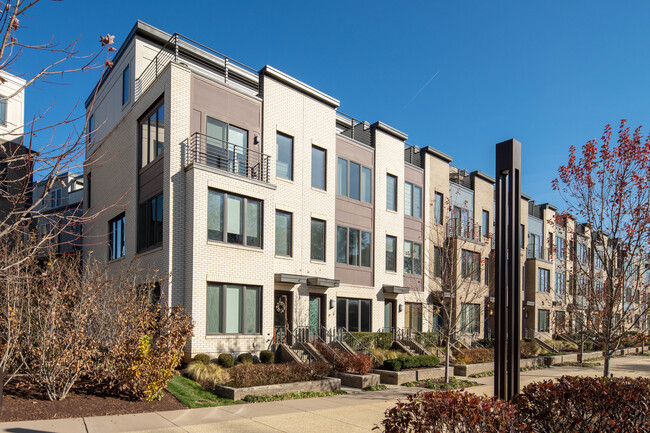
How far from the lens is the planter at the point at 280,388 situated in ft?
42.4

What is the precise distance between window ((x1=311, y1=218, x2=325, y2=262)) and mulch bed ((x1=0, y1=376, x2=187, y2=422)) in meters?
11.2

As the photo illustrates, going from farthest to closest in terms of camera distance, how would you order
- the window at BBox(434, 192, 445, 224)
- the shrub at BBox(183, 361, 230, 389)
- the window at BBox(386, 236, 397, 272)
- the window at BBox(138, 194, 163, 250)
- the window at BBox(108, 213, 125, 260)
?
the window at BBox(434, 192, 445, 224), the window at BBox(386, 236, 397, 272), the window at BBox(108, 213, 125, 260), the window at BBox(138, 194, 163, 250), the shrub at BBox(183, 361, 230, 389)

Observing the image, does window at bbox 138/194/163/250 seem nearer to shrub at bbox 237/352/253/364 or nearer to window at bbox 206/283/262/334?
window at bbox 206/283/262/334

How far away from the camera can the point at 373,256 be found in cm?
2552

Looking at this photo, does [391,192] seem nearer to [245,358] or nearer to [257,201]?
[257,201]

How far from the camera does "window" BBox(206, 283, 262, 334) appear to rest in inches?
692

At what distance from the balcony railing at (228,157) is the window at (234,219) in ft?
3.45

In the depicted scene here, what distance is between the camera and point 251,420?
1053cm

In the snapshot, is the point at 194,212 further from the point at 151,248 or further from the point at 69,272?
the point at 69,272

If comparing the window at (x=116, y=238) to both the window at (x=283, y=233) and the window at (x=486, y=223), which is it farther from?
the window at (x=486, y=223)

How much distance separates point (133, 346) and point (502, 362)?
26.6 feet

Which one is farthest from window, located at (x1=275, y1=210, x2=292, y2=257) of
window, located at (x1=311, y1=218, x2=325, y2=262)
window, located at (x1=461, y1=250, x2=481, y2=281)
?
window, located at (x1=461, y1=250, x2=481, y2=281)

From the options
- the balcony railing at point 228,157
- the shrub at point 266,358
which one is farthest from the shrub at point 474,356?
the balcony railing at point 228,157

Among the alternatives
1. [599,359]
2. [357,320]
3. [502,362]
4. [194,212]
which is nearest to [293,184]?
[194,212]
